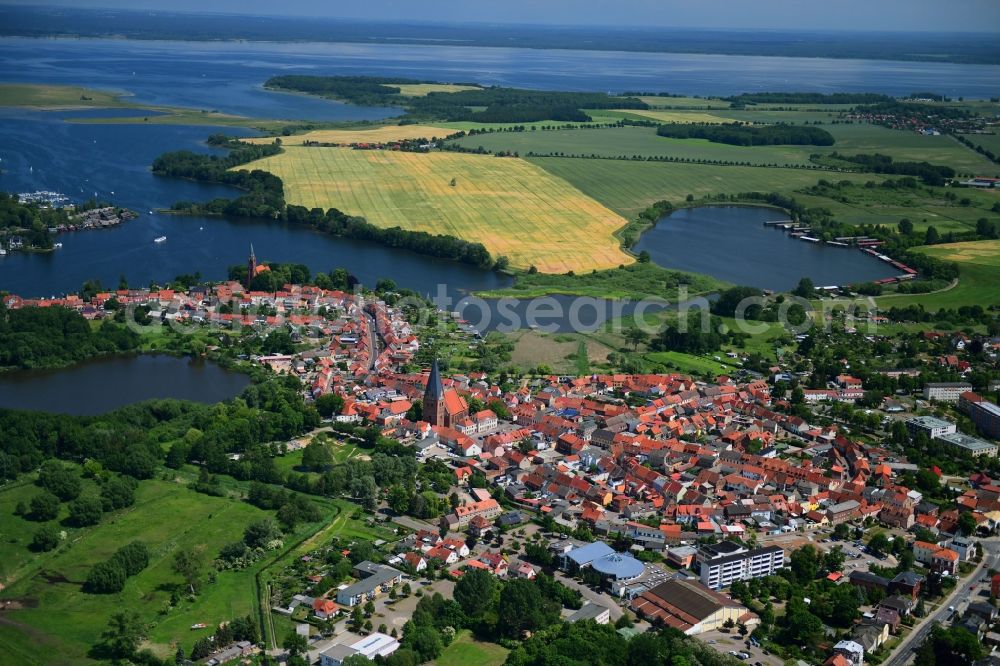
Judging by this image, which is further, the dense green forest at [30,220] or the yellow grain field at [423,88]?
the yellow grain field at [423,88]

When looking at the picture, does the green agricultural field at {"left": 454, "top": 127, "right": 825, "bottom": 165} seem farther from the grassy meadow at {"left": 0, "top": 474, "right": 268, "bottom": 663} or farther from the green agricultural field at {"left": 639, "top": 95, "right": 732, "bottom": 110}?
the grassy meadow at {"left": 0, "top": 474, "right": 268, "bottom": 663}

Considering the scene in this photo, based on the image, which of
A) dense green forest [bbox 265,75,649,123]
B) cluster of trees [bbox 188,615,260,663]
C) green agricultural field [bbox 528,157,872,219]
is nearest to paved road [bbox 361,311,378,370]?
cluster of trees [bbox 188,615,260,663]

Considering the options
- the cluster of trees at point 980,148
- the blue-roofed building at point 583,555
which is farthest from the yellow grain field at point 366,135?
the blue-roofed building at point 583,555

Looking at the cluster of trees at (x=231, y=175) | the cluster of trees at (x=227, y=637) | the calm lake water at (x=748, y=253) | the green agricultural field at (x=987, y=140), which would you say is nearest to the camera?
the cluster of trees at (x=227, y=637)

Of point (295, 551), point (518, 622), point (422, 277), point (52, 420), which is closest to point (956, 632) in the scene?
point (518, 622)

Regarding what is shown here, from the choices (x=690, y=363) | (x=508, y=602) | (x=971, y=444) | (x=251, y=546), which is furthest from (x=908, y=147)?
(x=508, y=602)

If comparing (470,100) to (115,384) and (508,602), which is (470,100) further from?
(508,602)

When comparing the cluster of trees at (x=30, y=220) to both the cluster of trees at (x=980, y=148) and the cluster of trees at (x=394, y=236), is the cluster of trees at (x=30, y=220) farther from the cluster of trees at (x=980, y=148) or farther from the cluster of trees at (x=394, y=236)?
the cluster of trees at (x=980, y=148)
